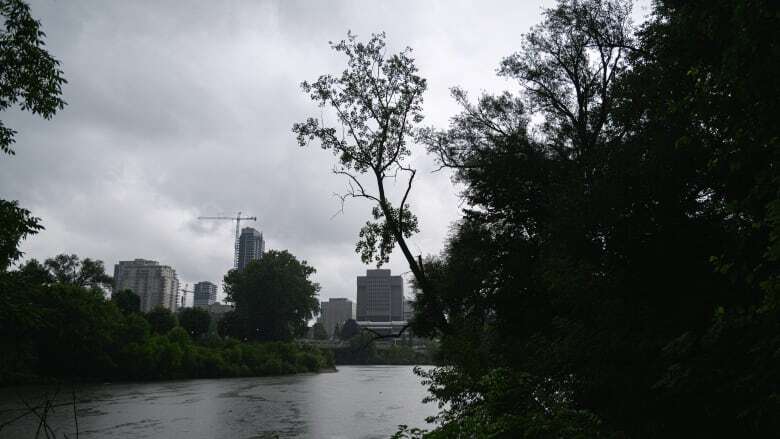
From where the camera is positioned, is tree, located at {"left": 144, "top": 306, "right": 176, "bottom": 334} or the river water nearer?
the river water

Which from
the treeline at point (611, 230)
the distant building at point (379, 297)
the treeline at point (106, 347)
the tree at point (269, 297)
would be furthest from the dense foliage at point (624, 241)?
the distant building at point (379, 297)

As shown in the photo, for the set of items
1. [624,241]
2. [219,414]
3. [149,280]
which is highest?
[149,280]

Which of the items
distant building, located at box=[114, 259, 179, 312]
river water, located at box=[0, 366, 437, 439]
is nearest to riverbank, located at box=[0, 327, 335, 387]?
river water, located at box=[0, 366, 437, 439]

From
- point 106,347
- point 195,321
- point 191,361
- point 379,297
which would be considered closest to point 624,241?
point 106,347

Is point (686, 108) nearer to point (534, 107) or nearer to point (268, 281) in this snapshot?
point (534, 107)

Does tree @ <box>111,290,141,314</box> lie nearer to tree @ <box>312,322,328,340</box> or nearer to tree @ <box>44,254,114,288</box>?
tree @ <box>44,254,114,288</box>

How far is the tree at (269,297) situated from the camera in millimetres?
81562

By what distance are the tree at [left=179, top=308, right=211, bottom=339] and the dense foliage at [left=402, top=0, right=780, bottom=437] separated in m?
64.3

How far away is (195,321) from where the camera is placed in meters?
74.6

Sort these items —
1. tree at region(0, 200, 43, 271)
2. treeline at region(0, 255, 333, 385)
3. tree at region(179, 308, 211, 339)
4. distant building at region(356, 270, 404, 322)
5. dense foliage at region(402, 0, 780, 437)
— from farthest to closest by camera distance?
distant building at region(356, 270, 404, 322)
tree at region(179, 308, 211, 339)
treeline at region(0, 255, 333, 385)
tree at region(0, 200, 43, 271)
dense foliage at region(402, 0, 780, 437)

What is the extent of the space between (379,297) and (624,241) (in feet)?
552

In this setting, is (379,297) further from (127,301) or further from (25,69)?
(25,69)

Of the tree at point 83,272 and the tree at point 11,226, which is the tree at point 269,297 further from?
the tree at point 11,226

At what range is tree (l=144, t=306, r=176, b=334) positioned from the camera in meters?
63.6
